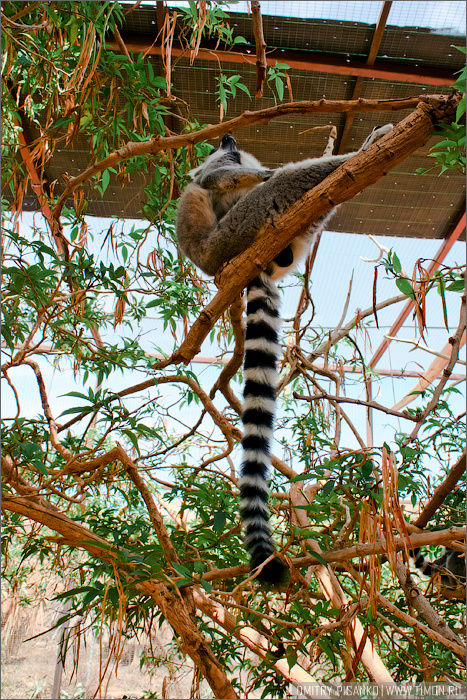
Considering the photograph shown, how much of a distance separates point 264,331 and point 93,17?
1787mm

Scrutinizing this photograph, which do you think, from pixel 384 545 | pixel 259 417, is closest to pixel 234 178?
pixel 259 417

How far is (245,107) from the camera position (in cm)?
495

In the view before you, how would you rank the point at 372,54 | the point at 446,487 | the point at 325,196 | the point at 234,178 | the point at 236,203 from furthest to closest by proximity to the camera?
the point at 372,54 → the point at 234,178 → the point at 236,203 → the point at 446,487 → the point at 325,196

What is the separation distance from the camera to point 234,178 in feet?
11.7

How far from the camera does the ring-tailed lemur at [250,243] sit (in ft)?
7.47

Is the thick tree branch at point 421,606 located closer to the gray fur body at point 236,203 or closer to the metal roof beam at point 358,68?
the gray fur body at point 236,203

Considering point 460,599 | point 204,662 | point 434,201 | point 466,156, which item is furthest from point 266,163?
point 204,662

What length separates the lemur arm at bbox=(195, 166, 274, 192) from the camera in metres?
3.53

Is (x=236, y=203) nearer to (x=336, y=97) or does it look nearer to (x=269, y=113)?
(x=269, y=113)

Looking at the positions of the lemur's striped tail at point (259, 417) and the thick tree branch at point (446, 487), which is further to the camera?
the thick tree branch at point (446, 487)

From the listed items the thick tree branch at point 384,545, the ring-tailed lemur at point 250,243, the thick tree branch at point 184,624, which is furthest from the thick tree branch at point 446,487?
the thick tree branch at point 184,624

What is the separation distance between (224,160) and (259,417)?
2124 millimetres

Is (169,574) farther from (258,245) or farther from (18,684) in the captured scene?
(18,684)

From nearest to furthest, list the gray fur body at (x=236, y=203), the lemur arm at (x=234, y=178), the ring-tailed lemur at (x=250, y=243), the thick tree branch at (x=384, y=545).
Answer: the thick tree branch at (x=384, y=545) → the ring-tailed lemur at (x=250, y=243) → the gray fur body at (x=236, y=203) → the lemur arm at (x=234, y=178)
